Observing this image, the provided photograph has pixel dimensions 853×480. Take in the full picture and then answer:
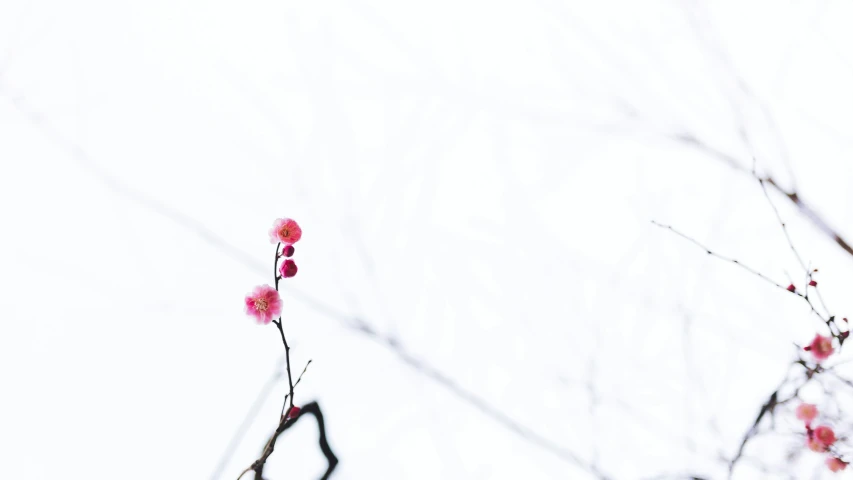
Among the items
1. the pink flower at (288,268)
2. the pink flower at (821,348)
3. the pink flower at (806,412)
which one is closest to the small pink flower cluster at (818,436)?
the pink flower at (806,412)

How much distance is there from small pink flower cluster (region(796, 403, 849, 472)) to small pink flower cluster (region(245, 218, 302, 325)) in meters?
0.97

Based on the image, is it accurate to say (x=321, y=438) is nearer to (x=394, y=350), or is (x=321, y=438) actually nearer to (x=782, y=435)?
(x=394, y=350)

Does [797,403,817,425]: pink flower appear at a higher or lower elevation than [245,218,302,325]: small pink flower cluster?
higher

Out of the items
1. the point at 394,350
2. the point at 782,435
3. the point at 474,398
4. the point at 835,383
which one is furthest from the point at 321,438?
the point at 835,383

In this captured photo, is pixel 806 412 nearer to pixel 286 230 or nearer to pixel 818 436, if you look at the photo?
pixel 818 436

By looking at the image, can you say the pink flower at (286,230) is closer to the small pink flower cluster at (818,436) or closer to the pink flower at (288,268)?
the pink flower at (288,268)

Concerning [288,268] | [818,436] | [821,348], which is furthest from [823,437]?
[288,268]

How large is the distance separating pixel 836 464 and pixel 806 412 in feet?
0.31

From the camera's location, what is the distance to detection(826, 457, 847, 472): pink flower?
3.05 feet

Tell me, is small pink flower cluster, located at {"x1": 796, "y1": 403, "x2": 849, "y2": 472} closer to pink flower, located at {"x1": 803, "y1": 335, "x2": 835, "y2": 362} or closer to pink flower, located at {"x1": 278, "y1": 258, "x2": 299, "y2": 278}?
pink flower, located at {"x1": 803, "y1": 335, "x2": 835, "y2": 362}

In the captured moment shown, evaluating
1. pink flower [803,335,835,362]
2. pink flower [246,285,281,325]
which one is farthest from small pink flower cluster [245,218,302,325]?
pink flower [803,335,835,362]

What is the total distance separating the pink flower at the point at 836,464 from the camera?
93 cm

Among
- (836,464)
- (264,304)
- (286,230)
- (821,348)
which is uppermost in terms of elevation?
(821,348)

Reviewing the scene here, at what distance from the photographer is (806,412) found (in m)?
0.97
